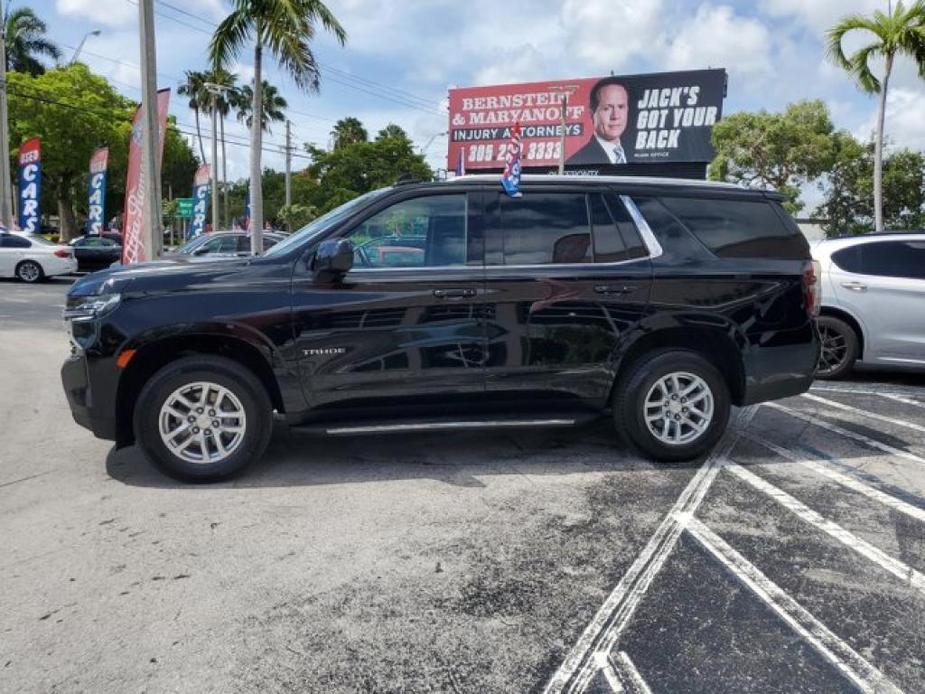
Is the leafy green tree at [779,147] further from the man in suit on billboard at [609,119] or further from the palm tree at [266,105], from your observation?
the palm tree at [266,105]

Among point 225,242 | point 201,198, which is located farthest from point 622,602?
point 201,198

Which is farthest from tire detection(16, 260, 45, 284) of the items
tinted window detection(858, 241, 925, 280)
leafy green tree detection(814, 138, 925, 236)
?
leafy green tree detection(814, 138, 925, 236)

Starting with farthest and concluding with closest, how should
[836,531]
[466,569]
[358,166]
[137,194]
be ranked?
[358,166] < [137,194] < [836,531] < [466,569]

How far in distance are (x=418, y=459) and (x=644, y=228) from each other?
2193 mm

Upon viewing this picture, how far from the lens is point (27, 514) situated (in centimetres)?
414

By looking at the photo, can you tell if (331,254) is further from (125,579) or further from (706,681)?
(706,681)

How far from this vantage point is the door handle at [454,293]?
15.3ft

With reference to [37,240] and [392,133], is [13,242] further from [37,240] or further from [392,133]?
[392,133]

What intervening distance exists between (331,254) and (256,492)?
1.49m

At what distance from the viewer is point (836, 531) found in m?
3.98

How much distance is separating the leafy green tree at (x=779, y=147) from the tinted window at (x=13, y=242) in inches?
924

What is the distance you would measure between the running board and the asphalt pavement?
323 mm

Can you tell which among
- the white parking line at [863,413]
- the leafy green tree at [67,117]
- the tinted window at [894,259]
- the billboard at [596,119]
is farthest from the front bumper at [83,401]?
the leafy green tree at [67,117]

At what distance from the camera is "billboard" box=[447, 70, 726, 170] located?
121 ft
